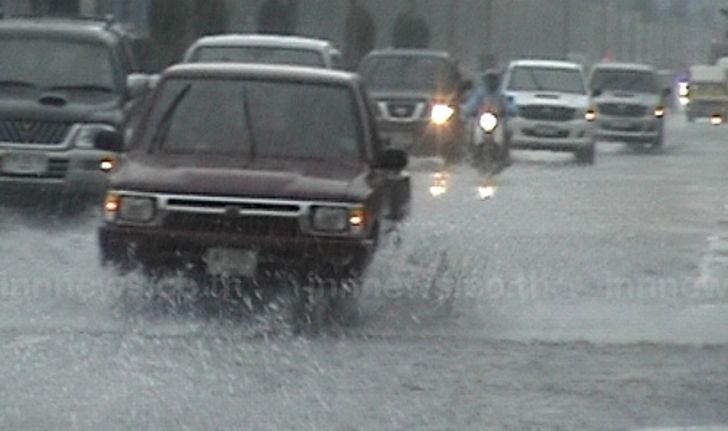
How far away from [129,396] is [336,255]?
3.59 m

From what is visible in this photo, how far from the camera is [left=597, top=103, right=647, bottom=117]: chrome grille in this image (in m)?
43.7

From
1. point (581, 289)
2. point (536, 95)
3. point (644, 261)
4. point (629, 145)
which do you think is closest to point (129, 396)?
point (581, 289)

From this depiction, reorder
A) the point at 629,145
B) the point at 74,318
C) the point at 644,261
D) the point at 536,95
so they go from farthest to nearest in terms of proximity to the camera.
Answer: the point at 629,145 < the point at 536,95 < the point at 644,261 < the point at 74,318

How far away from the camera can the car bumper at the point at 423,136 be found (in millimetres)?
32656

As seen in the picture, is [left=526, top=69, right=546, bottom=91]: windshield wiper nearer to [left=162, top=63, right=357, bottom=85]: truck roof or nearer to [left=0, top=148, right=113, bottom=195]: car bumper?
[left=0, top=148, right=113, bottom=195]: car bumper

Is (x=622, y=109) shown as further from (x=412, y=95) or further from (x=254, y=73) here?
(x=254, y=73)

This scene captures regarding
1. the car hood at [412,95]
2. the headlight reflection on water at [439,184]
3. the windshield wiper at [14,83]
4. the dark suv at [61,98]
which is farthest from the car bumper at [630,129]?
the windshield wiper at [14,83]

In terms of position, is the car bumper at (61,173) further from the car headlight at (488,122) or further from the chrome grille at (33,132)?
the car headlight at (488,122)

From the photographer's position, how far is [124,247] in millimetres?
13562

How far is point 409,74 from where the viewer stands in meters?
33.9

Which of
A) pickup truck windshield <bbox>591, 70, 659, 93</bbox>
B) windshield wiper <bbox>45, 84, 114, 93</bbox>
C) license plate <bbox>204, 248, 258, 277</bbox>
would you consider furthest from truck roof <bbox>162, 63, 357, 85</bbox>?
pickup truck windshield <bbox>591, 70, 659, 93</bbox>

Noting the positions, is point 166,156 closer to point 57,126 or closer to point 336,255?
point 336,255

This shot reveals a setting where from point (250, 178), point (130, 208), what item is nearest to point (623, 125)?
point (250, 178)

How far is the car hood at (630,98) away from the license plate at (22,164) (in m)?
24.8
